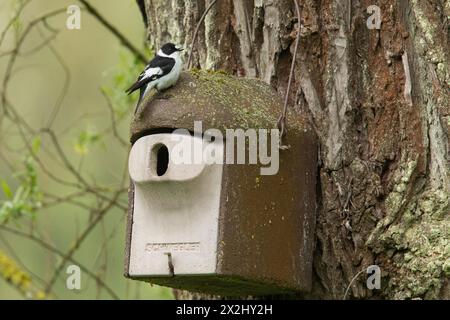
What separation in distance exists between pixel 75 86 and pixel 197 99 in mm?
5060

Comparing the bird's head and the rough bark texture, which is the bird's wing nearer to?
the bird's head

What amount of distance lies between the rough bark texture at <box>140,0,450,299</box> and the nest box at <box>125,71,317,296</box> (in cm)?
16

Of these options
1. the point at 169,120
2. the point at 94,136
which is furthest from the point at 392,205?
the point at 94,136

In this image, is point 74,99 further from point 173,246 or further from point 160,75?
point 173,246

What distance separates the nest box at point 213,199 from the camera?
13.8ft

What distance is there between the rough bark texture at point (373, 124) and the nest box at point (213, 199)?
0.16 meters

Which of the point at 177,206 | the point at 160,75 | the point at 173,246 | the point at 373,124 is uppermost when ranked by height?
the point at 160,75

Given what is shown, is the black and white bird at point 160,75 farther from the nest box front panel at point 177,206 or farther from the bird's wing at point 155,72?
the nest box front panel at point 177,206

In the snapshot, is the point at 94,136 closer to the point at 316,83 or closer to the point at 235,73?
the point at 235,73

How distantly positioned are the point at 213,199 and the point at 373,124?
0.89 meters

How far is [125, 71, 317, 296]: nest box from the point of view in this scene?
420 cm

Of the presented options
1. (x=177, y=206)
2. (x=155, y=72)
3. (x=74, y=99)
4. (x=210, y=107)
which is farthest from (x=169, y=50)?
(x=74, y=99)

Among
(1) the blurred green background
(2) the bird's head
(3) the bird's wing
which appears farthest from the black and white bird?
(1) the blurred green background

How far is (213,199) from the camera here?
4227 millimetres
